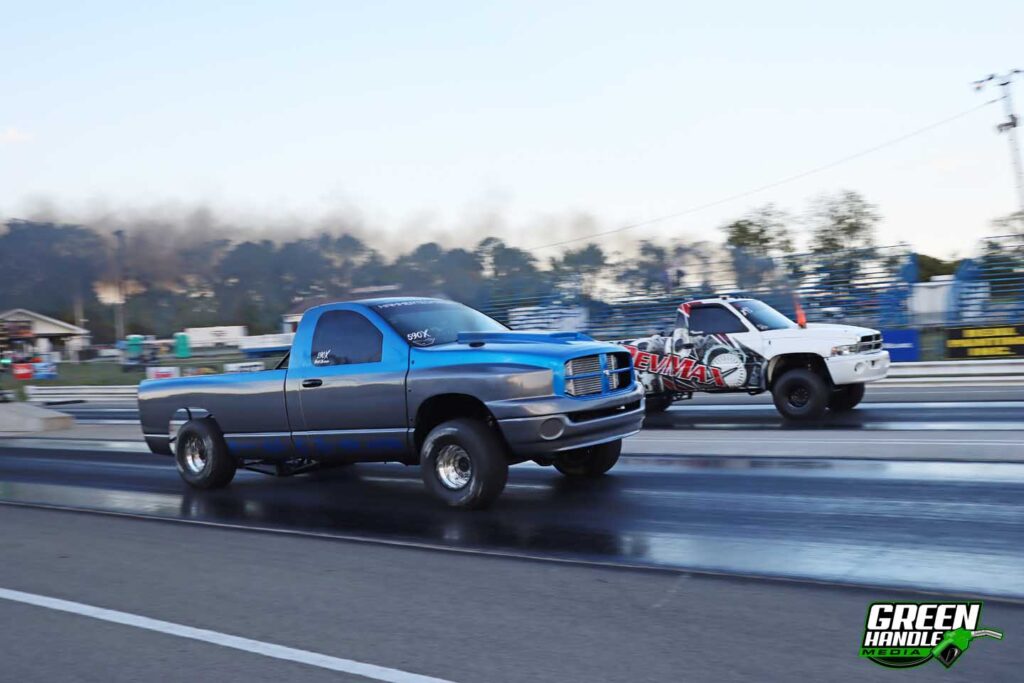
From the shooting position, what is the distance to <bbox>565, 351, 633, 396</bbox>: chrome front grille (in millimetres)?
8305

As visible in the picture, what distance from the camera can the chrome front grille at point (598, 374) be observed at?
830 centimetres

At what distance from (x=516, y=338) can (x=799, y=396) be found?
6.63m

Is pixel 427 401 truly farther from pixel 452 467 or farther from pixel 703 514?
pixel 703 514

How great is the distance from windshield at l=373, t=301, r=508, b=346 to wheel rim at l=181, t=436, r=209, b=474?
2897mm

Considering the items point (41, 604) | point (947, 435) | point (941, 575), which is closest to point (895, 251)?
point (947, 435)

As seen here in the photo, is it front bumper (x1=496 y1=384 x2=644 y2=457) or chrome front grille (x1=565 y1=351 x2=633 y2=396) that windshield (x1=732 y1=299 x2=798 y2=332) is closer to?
chrome front grille (x1=565 y1=351 x2=633 y2=396)

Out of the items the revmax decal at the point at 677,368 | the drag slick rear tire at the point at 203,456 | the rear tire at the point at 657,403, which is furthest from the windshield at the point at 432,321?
the rear tire at the point at 657,403

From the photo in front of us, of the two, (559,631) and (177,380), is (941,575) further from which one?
(177,380)

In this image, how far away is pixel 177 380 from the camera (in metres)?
10.9

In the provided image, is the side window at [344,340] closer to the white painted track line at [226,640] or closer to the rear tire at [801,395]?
the white painted track line at [226,640]

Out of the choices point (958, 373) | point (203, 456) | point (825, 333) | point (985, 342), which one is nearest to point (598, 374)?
point (203, 456)

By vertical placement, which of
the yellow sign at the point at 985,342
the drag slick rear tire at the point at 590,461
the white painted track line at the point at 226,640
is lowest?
the white painted track line at the point at 226,640

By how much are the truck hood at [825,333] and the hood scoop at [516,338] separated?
20.1 ft

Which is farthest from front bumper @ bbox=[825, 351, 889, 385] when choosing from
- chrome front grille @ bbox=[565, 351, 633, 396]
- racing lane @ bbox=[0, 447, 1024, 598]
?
chrome front grille @ bbox=[565, 351, 633, 396]
